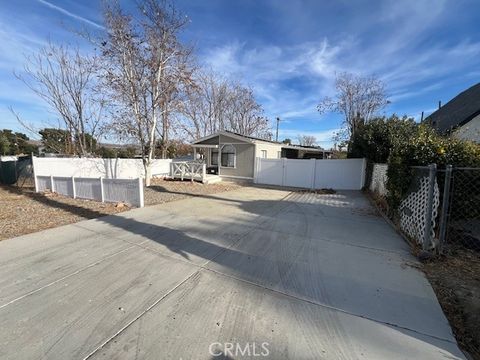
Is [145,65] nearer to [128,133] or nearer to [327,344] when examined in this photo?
[128,133]

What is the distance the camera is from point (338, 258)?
150 inches

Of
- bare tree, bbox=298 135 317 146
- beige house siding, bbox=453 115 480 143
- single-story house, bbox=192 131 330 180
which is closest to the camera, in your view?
beige house siding, bbox=453 115 480 143

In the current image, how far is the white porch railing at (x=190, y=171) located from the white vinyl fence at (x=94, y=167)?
142 centimetres

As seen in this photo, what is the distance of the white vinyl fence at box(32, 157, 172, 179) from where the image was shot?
10.7 meters

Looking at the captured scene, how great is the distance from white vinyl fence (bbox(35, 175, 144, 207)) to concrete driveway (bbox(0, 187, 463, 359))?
245cm

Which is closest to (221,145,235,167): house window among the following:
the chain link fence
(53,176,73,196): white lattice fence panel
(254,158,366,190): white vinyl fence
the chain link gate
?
(254,158,366,190): white vinyl fence

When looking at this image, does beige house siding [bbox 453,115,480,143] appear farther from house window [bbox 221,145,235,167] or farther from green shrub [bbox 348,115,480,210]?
house window [bbox 221,145,235,167]

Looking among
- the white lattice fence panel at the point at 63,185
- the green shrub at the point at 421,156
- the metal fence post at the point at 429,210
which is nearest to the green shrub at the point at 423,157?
the green shrub at the point at 421,156

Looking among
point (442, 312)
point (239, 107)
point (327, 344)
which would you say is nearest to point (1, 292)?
point (327, 344)

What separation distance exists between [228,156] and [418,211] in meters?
12.4

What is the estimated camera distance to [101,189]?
798cm

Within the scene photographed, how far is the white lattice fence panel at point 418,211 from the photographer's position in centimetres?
407

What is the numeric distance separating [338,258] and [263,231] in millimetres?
1717

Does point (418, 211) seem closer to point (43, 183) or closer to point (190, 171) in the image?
point (190, 171)
